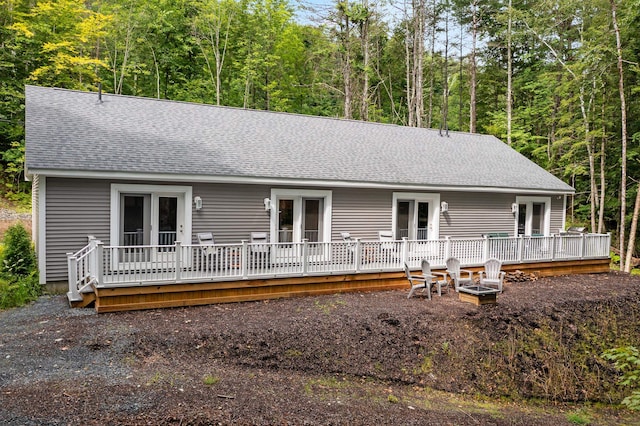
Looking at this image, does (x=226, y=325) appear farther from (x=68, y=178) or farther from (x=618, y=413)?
(x=618, y=413)

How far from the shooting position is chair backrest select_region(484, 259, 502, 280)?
36.1ft

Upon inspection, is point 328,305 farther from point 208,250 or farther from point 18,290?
point 18,290

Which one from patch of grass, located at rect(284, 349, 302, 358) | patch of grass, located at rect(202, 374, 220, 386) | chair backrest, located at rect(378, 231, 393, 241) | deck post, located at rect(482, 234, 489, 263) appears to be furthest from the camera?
chair backrest, located at rect(378, 231, 393, 241)

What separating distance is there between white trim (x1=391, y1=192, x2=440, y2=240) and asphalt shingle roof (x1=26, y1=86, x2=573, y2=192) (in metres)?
0.57

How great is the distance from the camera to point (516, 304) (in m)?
9.92

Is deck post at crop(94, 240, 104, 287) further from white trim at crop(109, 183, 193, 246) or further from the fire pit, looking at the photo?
the fire pit

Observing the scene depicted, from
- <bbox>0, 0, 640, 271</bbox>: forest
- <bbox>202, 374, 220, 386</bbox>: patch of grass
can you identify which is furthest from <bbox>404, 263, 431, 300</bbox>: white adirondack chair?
<bbox>0, 0, 640, 271</bbox>: forest

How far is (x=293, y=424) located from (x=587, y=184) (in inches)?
993

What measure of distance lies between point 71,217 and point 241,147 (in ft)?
16.2

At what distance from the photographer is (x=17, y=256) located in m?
9.66

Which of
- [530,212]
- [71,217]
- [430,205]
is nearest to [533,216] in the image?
[530,212]

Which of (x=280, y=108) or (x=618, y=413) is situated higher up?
(x=280, y=108)

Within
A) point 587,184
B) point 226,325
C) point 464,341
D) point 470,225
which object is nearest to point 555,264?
point 470,225

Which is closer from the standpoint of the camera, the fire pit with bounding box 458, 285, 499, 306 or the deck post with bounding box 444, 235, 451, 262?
the fire pit with bounding box 458, 285, 499, 306
